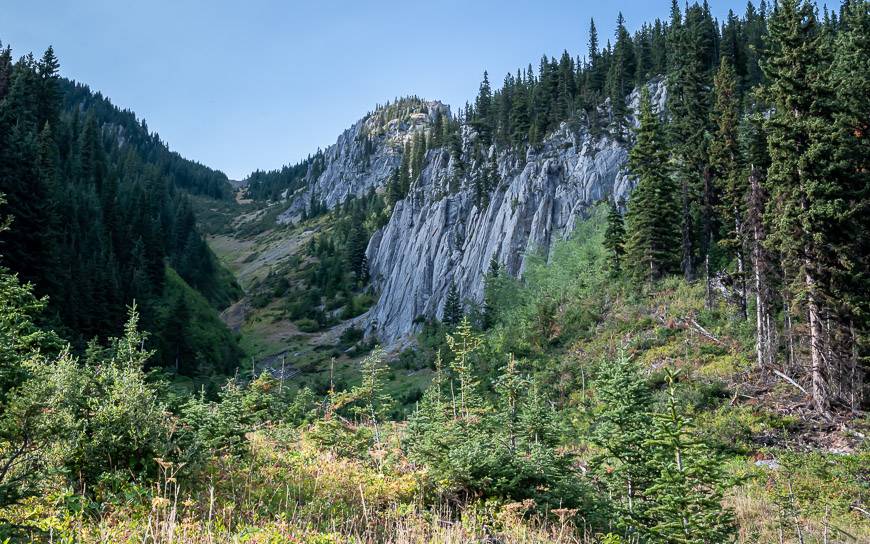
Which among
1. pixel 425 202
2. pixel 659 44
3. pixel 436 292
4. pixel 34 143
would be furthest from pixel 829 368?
pixel 425 202

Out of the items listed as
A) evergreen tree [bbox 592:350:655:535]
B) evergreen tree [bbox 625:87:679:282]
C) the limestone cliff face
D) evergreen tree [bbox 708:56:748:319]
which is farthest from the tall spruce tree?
the limestone cliff face

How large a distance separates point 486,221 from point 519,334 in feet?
93.3

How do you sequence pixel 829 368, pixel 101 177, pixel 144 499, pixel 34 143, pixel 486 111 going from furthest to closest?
1. pixel 486 111
2. pixel 101 177
3. pixel 34 143
4. pixel 829 368
5. pixel 144 499

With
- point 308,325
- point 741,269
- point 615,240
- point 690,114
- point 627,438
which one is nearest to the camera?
point 627,438

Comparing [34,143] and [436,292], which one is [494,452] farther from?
[436,292]

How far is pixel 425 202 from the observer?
8625 cm

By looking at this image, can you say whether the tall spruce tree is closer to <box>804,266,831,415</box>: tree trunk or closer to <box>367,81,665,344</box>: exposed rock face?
<box>804,266,831,415</box>: tree trunk

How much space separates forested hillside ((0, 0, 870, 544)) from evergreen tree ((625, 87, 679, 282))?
0.66 feet

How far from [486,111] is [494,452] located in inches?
3543

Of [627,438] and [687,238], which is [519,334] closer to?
[687,238]

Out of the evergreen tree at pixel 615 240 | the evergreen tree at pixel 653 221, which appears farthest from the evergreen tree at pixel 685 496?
the evergreen tree at pixel 615 240

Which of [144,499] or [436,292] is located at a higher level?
[436,292]

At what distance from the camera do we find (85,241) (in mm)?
54531

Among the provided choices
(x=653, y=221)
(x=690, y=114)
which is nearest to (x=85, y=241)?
(x=653, y=221)
